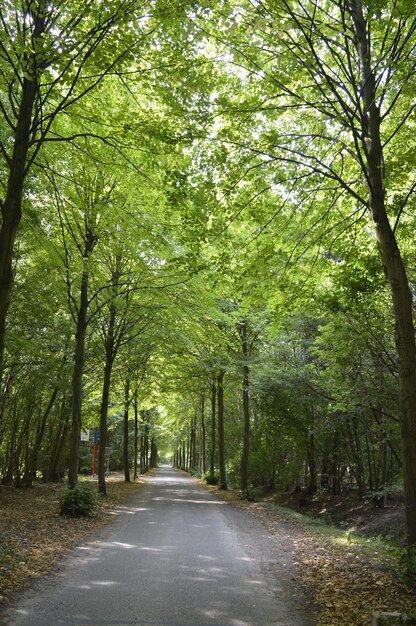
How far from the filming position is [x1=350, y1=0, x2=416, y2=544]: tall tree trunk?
590cm

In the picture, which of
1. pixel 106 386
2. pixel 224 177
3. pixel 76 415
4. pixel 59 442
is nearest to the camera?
pixel 224 177

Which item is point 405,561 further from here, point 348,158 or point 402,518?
point 402,518

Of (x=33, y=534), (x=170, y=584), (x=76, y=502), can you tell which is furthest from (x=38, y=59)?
(x=76, y=502)

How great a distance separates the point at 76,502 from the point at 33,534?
8.05ft

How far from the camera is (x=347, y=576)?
250 inches

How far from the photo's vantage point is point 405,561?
222 inches

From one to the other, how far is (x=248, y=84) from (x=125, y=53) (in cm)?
264

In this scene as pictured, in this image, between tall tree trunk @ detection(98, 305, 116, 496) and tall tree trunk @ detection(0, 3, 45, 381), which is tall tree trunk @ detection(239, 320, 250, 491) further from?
tall tree trunk @ detection(0, 3, 45, 381)

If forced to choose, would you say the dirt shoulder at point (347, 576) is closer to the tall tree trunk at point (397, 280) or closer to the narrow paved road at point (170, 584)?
the narrow paved road at point (170, 584)

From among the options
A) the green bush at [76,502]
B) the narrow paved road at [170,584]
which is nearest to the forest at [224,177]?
the green bush at [76,502]

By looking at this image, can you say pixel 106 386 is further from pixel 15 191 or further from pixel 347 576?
pixel 347 576

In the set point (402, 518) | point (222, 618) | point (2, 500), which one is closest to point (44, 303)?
point (2, 500)

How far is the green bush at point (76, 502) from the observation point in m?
11.4

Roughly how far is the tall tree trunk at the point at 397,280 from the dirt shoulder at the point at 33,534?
5.09 metres
